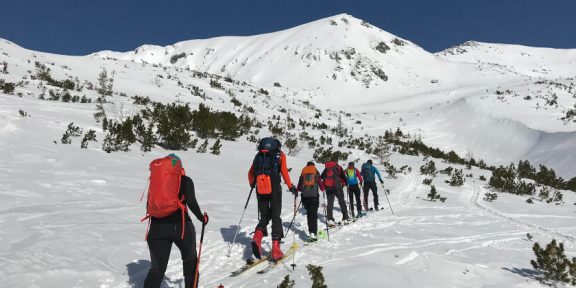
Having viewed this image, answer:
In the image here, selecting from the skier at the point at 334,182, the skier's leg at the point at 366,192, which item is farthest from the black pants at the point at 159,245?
the skier's leg at the point at 366,192

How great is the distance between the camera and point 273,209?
20.8 feet

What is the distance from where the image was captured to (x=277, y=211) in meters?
6.35

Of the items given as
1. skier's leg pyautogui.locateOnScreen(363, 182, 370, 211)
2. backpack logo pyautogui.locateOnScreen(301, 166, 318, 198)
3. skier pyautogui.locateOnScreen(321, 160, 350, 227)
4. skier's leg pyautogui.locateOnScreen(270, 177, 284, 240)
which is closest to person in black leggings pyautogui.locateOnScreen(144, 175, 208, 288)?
skier's leg pyautogui.locateOnScreen(270, 177, 284, 240)

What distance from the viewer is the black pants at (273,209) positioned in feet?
20.6

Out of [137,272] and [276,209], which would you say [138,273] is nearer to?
[137,272]

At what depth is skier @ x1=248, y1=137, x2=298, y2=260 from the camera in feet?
20.3

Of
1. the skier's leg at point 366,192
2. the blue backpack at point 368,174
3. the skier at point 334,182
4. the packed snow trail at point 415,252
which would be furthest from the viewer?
the blue backpack at point 368,174

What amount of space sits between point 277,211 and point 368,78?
57291 mm

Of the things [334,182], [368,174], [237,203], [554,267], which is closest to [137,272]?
[237,203]

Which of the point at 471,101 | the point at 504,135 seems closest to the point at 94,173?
the point at 504,135

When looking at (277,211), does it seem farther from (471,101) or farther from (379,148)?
(471,101)

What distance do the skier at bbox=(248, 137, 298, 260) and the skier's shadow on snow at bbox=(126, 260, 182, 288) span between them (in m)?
1.48

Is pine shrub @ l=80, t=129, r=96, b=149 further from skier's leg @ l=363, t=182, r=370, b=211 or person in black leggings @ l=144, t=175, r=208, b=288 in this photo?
person in black leggings @ l=144, t=175, r=208, b=288

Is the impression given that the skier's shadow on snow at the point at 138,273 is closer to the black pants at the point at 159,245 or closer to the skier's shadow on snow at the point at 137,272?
the skier's shadow on snow at the point at 137,272
